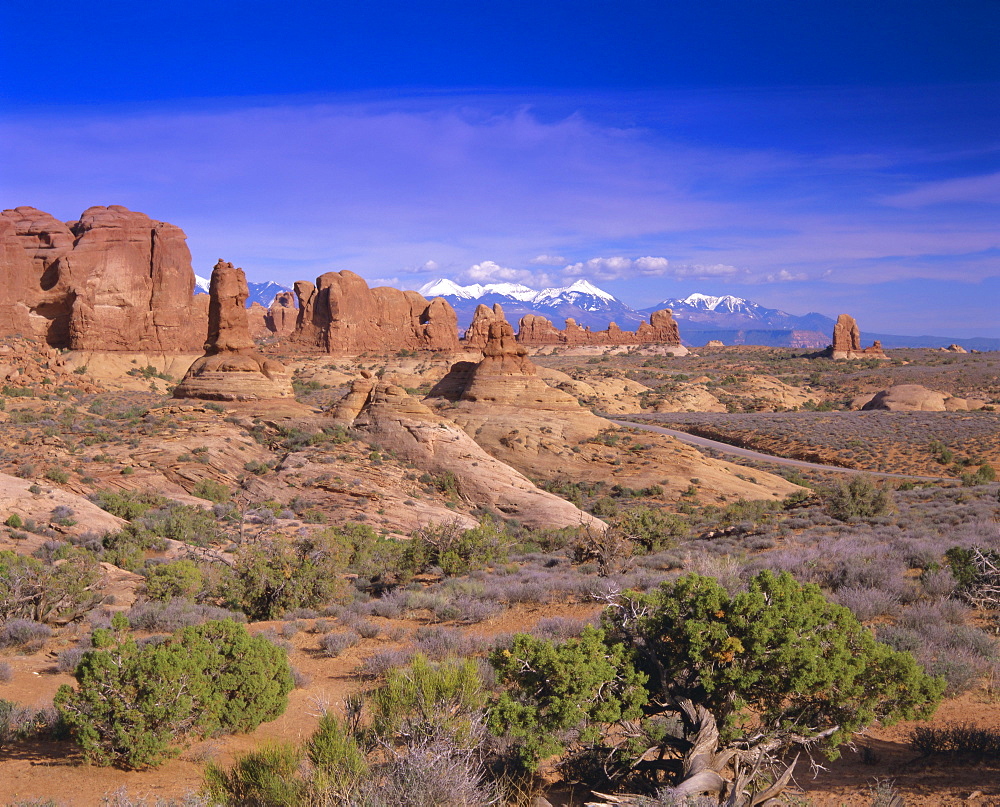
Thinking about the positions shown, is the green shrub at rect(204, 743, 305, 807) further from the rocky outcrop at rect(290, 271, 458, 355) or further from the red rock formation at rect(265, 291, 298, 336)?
the red rock formation at rect(265, 291, 298, 336)

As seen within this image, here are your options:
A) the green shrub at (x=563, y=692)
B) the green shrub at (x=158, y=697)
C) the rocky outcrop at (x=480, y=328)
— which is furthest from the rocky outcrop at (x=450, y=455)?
the rocky outcrop at (x=480, y=328)

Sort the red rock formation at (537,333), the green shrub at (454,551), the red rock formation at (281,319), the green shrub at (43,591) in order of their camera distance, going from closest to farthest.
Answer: the green shrub at (43,591) < the green shrub at (454,551) < the red rock formation at (281,319) < the red rock formation at (537,333)

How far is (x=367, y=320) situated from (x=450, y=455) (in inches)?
2279

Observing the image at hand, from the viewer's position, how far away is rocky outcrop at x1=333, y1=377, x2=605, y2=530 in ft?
81.9

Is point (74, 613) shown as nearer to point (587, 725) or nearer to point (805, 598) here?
point (587, 725)

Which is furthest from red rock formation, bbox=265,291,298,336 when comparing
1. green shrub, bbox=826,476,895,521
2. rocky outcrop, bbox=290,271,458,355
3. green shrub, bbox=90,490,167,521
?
Answer: green shrub, bbox=826,476,895,521

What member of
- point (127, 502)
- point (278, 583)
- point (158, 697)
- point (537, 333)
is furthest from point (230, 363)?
point (537, 333)

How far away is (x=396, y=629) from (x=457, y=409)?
25.7 metres

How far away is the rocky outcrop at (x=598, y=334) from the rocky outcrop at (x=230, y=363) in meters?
89.7

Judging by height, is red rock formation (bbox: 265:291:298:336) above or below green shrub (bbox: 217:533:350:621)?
above

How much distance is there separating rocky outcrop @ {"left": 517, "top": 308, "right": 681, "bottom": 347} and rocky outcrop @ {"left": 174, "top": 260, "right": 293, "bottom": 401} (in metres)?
89.7

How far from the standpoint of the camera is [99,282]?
56.2 metres

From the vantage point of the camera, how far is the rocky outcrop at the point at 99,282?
55.4 m

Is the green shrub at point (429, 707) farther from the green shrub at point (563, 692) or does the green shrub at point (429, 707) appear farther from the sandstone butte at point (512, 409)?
the sandstone butte at point (512, 409)
